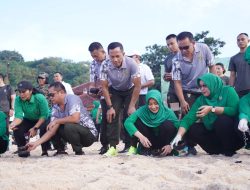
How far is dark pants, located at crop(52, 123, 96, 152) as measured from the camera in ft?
16.4

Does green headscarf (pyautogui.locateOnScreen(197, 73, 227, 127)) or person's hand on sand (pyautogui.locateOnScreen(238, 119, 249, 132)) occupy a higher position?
green headscarf (pyautogui.locateOnScreen(197, 73, 227, 127))

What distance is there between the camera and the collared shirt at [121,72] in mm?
5090

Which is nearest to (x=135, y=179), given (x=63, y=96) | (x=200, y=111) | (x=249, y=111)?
(x=200, y=111)

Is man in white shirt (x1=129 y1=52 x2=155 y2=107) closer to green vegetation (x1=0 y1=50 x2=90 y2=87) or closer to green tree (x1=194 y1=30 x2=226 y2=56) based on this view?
green tree (x1=194 y1=30 x2=226 y2=56)

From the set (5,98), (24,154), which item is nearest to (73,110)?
(24,154)

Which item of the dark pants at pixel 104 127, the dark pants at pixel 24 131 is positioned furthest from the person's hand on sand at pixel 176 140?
the dark pants at pixel 24 131

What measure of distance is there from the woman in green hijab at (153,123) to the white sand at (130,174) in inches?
20.4

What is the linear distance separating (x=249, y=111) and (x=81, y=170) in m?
1.88

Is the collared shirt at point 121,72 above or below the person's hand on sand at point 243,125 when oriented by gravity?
above

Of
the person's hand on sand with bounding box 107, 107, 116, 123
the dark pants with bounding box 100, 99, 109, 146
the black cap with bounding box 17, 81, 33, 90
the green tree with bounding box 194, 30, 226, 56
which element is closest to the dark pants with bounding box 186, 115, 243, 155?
the person's hand on sand with bounding box 107, 107, 116, 123

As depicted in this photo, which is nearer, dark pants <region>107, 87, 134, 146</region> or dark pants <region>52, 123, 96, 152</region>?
dark pants <region>52, 123, 96, 152</region>

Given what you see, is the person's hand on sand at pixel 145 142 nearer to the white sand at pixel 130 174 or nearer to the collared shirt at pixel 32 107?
the white sand at pixel 130 174

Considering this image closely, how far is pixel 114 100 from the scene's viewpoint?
5281 millimetres

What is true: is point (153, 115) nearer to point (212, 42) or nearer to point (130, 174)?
point (130, 174)
